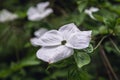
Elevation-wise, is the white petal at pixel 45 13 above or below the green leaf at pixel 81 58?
below

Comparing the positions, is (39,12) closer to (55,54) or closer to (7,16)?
(7,16)

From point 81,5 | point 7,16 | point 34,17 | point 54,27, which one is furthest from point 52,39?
point 7,16

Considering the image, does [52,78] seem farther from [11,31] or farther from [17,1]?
[17,1]

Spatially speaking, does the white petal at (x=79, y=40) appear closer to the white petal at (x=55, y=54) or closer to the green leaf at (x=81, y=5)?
the white petal at (x=55, y=54)

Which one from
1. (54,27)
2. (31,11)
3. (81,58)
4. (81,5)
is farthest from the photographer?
(31,11)

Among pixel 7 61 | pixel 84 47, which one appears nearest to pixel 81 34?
pixel 84 47

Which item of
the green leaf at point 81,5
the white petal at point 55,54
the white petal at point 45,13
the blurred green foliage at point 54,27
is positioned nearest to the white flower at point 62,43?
the white petal at point 55,54

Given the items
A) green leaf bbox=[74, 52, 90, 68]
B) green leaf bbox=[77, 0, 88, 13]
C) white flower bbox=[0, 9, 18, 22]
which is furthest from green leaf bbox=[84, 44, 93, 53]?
white flower bbox=[0, 9, 18, 22]
